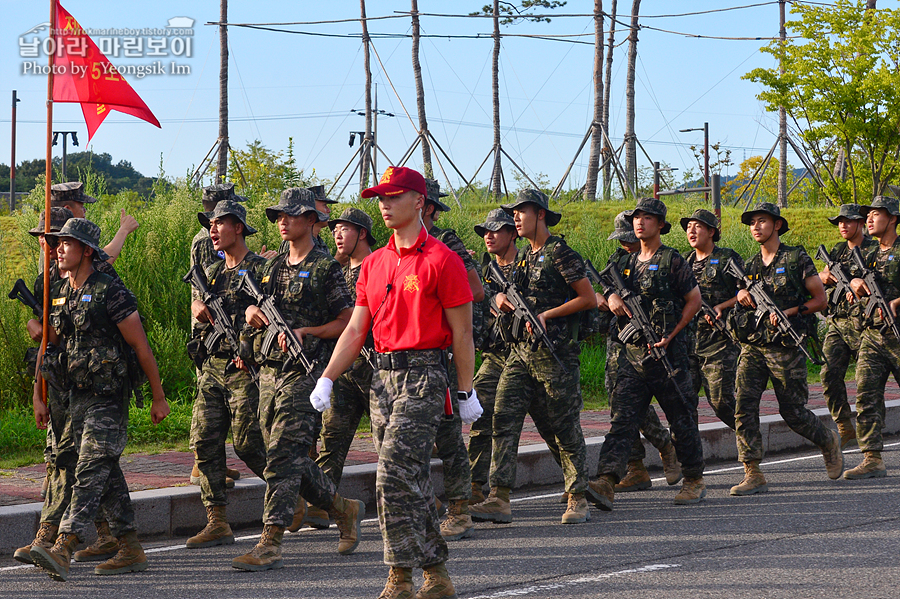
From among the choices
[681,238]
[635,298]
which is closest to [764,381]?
[635,298]

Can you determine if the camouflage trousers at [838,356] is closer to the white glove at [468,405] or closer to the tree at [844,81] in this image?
the white glove at [468,405]

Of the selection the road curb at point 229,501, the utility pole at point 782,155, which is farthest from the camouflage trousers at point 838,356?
the utility pole at point 782,155

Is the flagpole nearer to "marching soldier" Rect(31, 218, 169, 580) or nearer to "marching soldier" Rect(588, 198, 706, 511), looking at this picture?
"marching soldier" Rect(31, 218, 169, 580)

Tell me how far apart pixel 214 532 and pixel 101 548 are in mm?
638

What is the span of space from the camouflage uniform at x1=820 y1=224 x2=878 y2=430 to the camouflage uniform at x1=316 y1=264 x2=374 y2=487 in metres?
4.79

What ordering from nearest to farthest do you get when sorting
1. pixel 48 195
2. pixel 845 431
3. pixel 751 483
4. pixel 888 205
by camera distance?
pixel 48 195, pixel 751 483, pixel 888 205, pixel 845 431

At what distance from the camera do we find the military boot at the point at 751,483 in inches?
316

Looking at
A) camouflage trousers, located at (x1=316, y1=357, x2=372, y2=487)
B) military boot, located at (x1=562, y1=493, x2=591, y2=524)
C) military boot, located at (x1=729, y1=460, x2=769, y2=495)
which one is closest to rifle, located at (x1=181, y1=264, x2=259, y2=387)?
camouflage trousers, located at (x1=316, y1=357, x2=372, y2=487)

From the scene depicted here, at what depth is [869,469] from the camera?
8.67m

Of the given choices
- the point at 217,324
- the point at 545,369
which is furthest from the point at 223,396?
the point at 545,369

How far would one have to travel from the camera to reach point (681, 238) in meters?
20.5

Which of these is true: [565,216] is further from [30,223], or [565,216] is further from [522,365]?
[522,365]

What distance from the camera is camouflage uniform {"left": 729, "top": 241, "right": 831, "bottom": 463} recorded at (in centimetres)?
820

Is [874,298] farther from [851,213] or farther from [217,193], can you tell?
[217,193]
